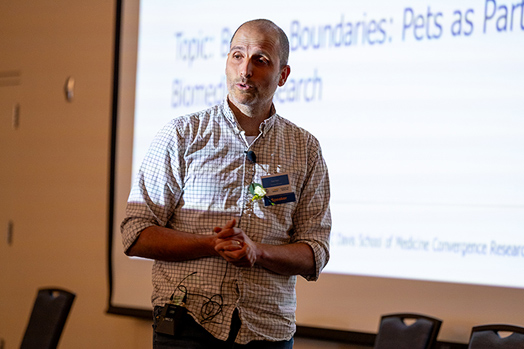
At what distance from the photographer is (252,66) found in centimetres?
181

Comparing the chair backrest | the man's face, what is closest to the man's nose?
the man's face

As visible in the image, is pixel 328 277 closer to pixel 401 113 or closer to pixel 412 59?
pixel 401 113

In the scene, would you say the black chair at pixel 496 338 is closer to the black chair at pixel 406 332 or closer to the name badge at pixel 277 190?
the black chair at pixel 406 332

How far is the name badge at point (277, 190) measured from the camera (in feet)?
5.89

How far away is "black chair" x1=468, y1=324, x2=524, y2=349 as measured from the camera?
244 centimetres

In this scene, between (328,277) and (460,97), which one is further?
(328,277)

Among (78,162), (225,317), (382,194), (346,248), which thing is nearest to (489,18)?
(382,194)

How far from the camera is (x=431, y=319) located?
2.82m

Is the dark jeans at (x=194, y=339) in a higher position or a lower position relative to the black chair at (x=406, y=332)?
higher

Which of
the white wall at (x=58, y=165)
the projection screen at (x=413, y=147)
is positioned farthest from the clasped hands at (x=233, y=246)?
the white wall at (x=58, y=165)

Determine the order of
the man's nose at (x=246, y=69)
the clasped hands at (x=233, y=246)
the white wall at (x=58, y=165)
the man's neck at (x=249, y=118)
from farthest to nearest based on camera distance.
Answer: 1. the white wall at (x=58, y=165)
2. the man's neck at (x=249, y=118)
3. the man's nose at (x=246, y=69)
4. the clasped hands at (x=233, y=246)

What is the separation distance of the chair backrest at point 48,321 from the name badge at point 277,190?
1627mm

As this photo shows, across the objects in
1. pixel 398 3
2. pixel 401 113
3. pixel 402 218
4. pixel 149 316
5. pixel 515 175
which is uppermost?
pixel 398 3

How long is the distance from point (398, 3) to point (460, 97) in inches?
24.5
